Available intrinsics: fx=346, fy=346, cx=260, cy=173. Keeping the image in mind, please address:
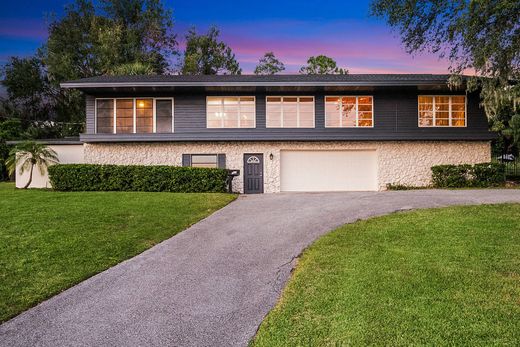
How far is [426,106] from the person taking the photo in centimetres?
1644

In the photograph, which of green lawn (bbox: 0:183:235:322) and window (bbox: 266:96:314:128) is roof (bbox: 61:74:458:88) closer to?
window (bbox: 266:96:314:128)

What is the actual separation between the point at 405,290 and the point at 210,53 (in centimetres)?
3500

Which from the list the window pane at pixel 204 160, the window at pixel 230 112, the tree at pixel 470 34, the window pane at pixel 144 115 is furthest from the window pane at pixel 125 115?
the tree at pixel 470 34

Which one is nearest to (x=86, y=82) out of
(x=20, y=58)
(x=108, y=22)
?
(x=108, y=22)

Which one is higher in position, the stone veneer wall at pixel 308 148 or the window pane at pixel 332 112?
the window pane at pixel 332 112

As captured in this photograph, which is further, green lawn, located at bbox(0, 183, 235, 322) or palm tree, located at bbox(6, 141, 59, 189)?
palm tree, located at bbox(6, 141, 59, 189)

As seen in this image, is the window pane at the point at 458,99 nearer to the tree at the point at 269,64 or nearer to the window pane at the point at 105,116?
the window pane at the point at 105,116

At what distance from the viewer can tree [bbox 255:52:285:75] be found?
38.9 meters

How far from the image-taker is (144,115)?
1633 cm

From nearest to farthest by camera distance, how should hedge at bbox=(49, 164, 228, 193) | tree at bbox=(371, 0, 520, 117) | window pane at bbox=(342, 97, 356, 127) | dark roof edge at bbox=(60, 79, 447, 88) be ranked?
tree at bbox=(371, 0, 520, 117), hedge at bbox=(49, 164, 228, 193), dark roof edge at bbox=(60, 79, 447, 88), window pane at bbox=(342, 97, 356, 127)

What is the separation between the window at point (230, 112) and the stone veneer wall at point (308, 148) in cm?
92

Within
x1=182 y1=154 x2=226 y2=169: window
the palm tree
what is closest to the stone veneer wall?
x1=182 y1=154 x2=226 y2=169: window

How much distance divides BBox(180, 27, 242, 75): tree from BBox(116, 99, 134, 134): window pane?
57.8ft

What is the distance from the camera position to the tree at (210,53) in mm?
34406
